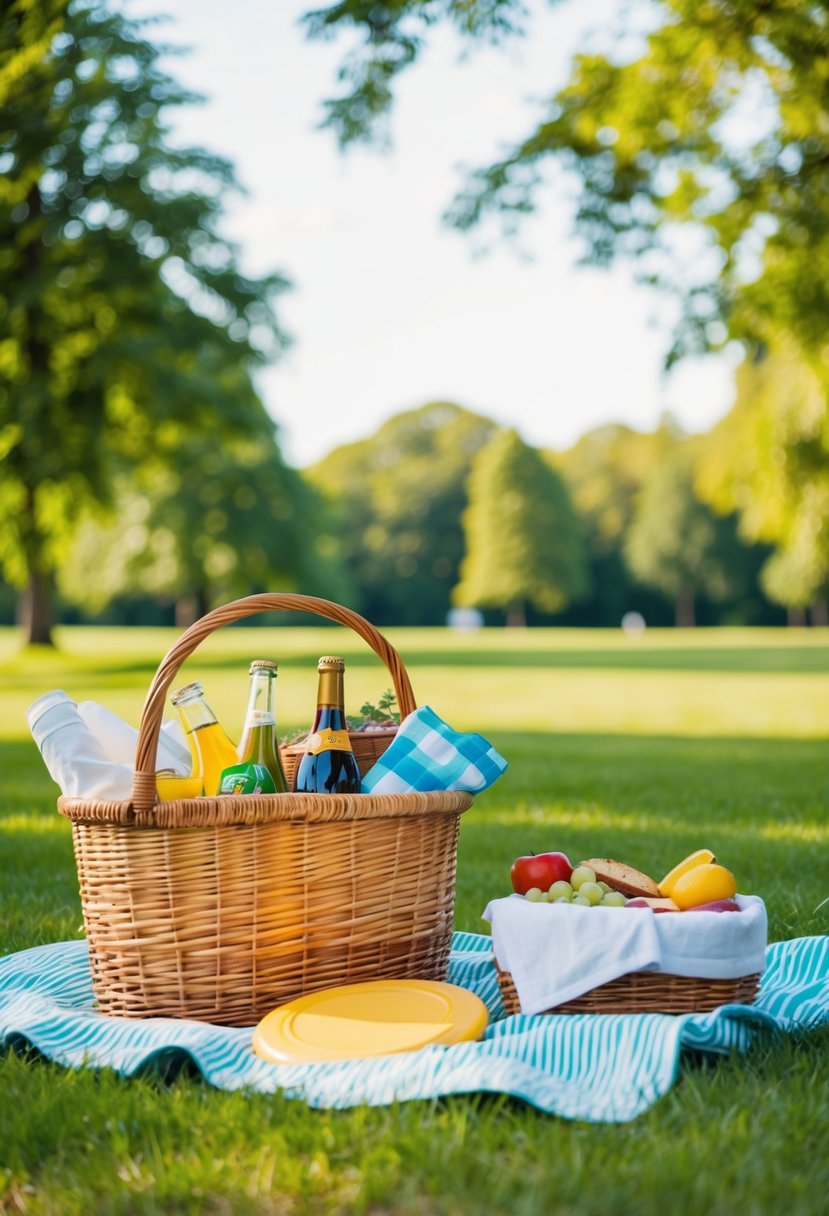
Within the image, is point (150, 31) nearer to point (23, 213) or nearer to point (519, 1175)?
point (23, 213)

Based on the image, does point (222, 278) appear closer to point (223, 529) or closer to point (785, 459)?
point (785, 459)

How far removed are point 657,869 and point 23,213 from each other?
16662 millimetres

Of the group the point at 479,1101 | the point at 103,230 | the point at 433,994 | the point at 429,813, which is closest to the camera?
the point at 479,1101

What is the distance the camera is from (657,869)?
15.6 ft

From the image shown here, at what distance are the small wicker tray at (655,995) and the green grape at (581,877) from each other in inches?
12.6

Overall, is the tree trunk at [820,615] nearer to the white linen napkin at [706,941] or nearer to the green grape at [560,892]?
the green grape at [560,892]

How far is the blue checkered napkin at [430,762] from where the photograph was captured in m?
2.93

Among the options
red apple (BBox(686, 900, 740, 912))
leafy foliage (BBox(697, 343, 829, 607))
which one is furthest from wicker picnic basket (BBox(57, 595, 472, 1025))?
leafy foliage (BBox(697, 343, 829, 607))

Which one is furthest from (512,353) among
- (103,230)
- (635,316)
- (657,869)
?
(657,869)

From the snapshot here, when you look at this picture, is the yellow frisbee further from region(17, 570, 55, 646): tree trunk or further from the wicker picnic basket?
region(17, 570, 55, 646): tree trunk

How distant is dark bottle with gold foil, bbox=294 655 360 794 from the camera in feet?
10.0

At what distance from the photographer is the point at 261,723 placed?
3033 millimetres

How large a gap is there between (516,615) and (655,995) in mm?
55047

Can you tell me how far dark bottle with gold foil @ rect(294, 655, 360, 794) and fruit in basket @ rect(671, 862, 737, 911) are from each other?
869 mm
